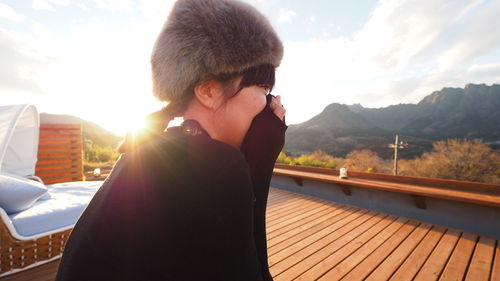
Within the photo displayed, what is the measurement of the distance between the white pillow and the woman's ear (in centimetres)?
223

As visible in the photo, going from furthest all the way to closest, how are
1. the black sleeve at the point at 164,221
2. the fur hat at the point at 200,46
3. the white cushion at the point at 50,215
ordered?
1. the white cushion at the point at 50,215
2. the fur hat at the point at 200,46
3. the black sleeve at the point at 164,221

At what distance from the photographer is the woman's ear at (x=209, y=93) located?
69 centimetres

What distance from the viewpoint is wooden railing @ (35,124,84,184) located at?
13.6 ft

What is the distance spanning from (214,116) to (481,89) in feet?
364

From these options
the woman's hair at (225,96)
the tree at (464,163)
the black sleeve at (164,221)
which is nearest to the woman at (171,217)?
the black sleeve at (164,221)

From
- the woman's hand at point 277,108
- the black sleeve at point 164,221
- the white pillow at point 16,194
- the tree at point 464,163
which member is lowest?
the tree at point 464,163

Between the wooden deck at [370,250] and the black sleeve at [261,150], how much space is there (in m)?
1.48

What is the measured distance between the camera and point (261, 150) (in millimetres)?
786

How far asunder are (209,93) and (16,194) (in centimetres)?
227

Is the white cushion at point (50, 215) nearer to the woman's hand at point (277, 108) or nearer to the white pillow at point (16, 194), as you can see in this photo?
the white pillow at point (16, 194)

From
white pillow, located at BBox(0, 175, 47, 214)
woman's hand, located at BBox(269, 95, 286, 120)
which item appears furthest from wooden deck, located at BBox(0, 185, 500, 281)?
woman's hand, located at BBox(269, 95, 286, 120)

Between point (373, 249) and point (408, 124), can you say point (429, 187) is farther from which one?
point (408, 124)

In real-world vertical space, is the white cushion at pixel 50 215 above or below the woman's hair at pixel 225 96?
below

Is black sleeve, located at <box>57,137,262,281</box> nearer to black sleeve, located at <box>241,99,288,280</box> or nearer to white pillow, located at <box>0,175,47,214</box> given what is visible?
black sleeve, located at <box>241,99,288,280</box>
